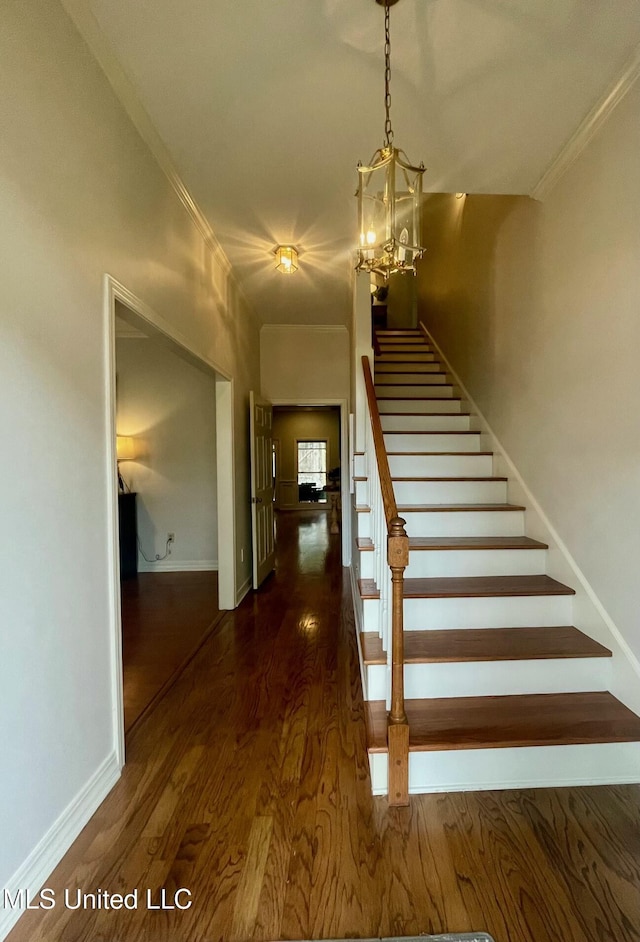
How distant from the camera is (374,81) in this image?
177 centimetres

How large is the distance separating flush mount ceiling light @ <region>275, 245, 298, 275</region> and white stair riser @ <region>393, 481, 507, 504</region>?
1868 mm

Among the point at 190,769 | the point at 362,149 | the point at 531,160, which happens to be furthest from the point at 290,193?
the point at 190,769

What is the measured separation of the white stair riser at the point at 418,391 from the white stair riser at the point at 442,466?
3.63 ft

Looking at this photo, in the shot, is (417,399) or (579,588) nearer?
(579,588)

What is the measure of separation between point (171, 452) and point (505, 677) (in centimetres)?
432

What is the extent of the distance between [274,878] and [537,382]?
8.44 ft

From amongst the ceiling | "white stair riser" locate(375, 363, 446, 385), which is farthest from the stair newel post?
"white stair riser" locate(375, 363, 446, 385)

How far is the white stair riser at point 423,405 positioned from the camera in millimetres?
3883

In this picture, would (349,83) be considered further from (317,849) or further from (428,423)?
(317,849)

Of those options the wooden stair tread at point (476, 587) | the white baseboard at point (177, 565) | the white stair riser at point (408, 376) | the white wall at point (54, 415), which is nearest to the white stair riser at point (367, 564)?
the wooden stair tread at point (476, 587)

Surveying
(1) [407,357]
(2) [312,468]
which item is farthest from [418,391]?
(2) [312,468]

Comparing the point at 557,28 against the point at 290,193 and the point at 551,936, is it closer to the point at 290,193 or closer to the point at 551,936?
the point at 290,193

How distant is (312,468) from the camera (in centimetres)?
1198

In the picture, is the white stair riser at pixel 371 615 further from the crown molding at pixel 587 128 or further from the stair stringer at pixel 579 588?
the crown molding at pixel 587 128
